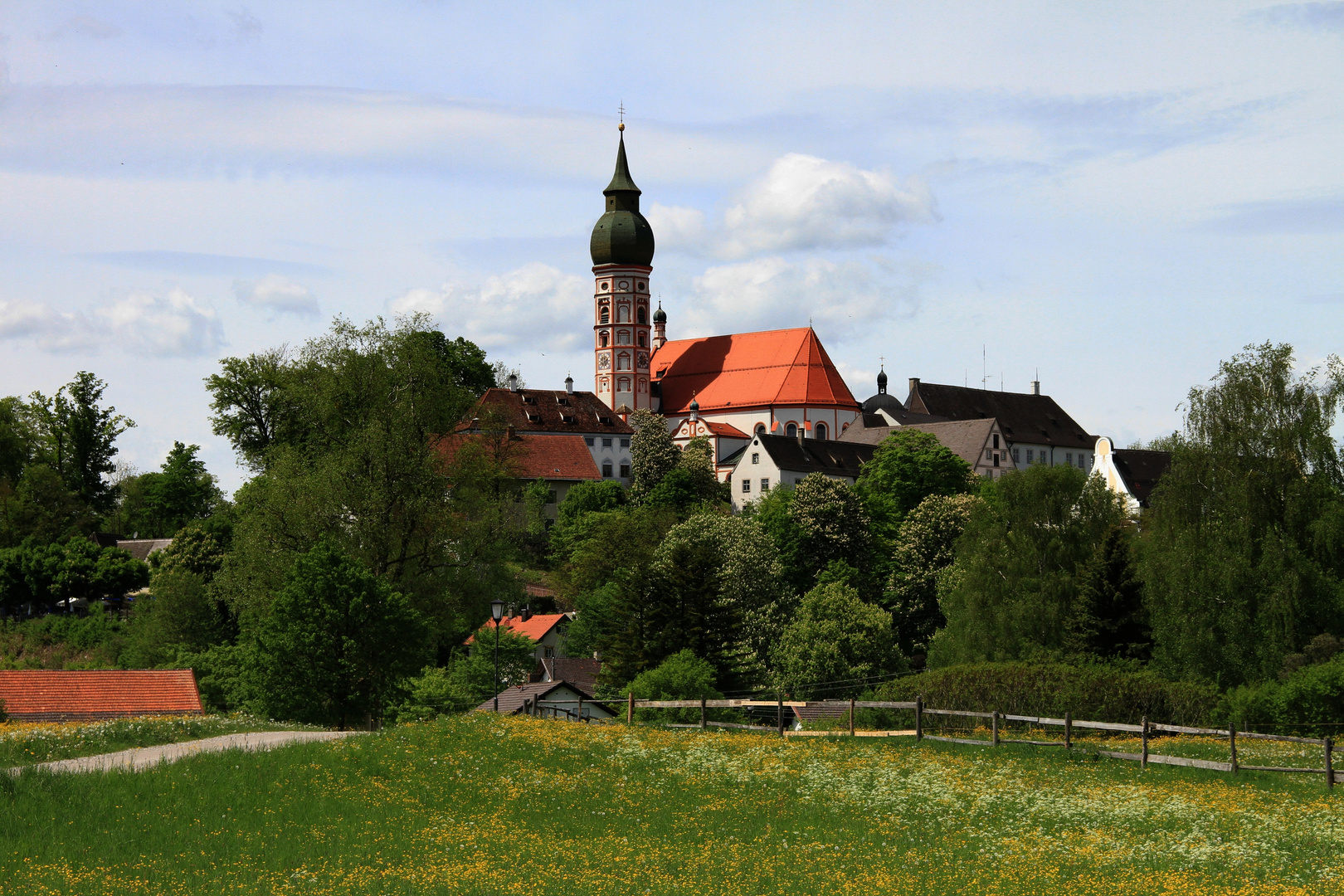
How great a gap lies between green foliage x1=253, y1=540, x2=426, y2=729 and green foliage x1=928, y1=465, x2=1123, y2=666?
23.1 meters

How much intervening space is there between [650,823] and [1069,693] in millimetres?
23524

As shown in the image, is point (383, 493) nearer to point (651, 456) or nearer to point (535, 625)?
point (535, 625)

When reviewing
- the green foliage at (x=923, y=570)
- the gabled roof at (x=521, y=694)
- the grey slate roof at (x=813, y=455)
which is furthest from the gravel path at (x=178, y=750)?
the grey slate roof at (x=813, y=455)

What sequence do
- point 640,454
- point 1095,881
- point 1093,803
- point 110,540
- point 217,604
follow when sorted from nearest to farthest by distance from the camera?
1. point 1095,881
2. point 1093,803
3. point 217,604
4. point 110,540
5. point 640,454

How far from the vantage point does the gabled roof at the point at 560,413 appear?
11812cm

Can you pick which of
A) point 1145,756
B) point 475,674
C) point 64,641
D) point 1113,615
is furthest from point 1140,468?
point 1145,756

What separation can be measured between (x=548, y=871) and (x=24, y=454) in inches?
3325

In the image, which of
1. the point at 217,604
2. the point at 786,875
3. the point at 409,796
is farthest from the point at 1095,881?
the point at 217,604

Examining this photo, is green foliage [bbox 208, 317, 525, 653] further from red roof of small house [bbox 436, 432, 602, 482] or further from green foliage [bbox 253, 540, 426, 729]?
red roof of small house [bbox 436, 432, 602, 482]

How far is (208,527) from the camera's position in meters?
79.6

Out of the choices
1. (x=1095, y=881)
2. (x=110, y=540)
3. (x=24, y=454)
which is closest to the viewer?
(x=1095, y=881)

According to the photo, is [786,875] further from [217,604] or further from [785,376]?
[785,376]

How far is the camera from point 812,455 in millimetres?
105250

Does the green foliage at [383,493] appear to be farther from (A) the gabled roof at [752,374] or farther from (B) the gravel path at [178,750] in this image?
(A) the gabled roof at [752,374]
